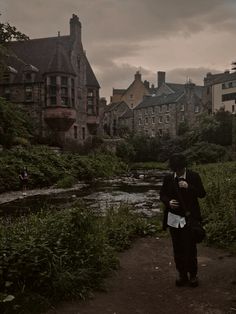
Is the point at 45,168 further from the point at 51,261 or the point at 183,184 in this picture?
the point at 51,261

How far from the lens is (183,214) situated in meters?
6.15

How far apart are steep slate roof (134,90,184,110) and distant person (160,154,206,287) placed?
67.9m

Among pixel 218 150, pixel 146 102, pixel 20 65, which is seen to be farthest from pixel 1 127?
pixel 146 102

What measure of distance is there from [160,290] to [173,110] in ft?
224

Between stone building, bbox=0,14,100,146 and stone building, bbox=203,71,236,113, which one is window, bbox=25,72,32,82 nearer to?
stone building, bbox=0,14,100,146

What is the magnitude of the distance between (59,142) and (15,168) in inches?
685

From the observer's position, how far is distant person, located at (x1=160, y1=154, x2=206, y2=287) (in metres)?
6.15

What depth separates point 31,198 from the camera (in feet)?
65.0

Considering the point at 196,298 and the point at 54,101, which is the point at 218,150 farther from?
→ the point at 196,298

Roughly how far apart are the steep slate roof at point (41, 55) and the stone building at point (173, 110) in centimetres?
2753

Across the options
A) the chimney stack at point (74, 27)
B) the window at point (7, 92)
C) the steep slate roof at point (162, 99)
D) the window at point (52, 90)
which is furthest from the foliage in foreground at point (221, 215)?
the steep slate roof at point (162, 99)

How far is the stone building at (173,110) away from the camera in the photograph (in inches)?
2869

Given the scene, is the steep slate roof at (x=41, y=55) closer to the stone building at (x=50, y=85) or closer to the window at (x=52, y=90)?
the stone building at (x=50, y=85)

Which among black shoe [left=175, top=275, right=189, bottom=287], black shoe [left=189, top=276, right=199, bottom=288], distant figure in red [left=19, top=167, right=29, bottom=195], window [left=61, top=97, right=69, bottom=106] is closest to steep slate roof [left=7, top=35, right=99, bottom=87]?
window [left=61, top=97, right=69, bottom=106]
